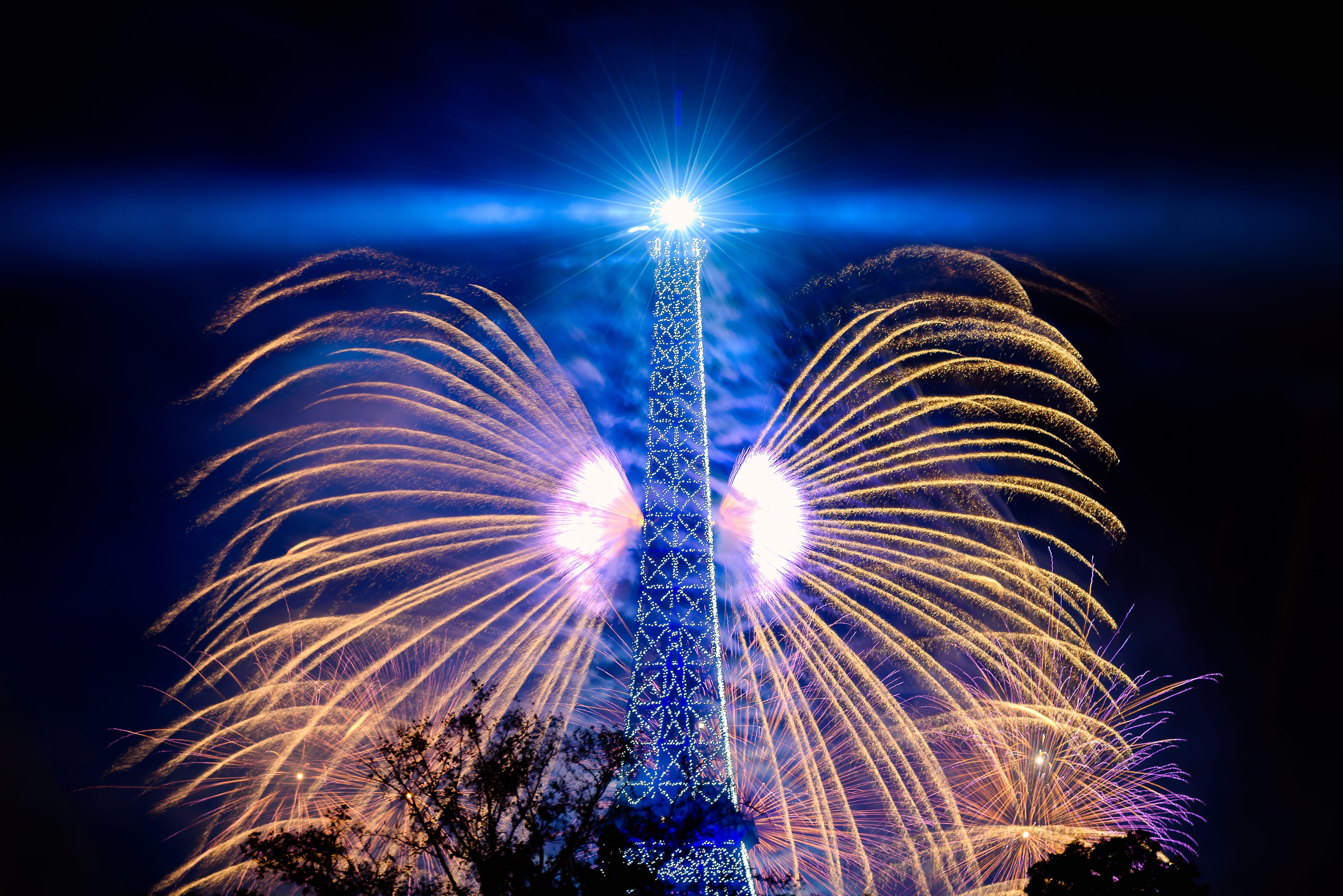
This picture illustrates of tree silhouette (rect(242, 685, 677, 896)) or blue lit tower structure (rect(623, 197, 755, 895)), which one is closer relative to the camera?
tree silhouette (rect(242, 685, 677, 896))

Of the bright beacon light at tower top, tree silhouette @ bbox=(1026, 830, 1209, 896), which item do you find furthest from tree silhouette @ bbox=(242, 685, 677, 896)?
the bright beacon light at tower top

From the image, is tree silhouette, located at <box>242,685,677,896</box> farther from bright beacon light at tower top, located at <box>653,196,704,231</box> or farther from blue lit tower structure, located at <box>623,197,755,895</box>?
bright beacon light at tower top, located at <box>653,196,704,231</box>

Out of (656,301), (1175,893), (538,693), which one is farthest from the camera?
(656,301)

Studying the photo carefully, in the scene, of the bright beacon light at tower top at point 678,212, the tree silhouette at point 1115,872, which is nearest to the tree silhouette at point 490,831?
the tree silhouette at point 1115,872

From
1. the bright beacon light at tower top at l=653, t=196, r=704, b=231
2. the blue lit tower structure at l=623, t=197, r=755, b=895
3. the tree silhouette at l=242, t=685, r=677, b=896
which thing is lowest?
the tree silhouette at l=242, t=685, r=677, b=896

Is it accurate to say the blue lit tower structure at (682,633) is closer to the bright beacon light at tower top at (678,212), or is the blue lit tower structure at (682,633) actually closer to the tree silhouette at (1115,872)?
the bright beacon light at tower top at (678,212)

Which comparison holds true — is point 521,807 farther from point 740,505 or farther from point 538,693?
point 740,505

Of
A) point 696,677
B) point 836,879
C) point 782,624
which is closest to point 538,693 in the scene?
point 696,677
